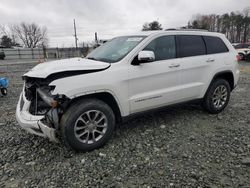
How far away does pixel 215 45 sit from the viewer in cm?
441

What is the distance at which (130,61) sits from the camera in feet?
10.7

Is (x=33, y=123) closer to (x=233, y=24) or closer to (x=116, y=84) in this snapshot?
(x=116, y=84)

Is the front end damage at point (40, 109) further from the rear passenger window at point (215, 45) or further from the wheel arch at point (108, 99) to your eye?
the rear passenger window at point (215, 45)

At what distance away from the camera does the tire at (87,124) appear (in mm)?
2816

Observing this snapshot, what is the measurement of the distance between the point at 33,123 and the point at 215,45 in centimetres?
389

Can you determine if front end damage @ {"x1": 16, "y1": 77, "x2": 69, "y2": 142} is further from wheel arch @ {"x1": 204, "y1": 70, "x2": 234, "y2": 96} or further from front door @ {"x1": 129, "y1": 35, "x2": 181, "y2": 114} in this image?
wheel arch @ {"x1": 204, "y1": 70, "x2": 234, "y2": 96}

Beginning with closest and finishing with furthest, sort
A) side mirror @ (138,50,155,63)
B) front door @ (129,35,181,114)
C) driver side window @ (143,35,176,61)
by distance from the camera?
side mirror @ (138,50,155,63)
front door @ (129,35,181,114)
driver side window @ (143,35,176,61)

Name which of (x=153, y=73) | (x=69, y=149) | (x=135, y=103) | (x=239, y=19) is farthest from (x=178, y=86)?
(x=239, y=19)

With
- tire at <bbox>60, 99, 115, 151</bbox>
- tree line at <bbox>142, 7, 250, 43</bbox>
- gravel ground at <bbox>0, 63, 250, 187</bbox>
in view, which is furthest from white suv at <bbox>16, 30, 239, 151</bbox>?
tree line at <bbox>142, 7, 250, 43</bbox>

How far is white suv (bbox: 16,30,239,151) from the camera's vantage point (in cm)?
281

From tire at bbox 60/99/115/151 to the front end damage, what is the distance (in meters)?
0.13

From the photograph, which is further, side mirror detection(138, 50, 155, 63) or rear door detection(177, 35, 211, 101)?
rear door detection(177, 35, 211, 101)

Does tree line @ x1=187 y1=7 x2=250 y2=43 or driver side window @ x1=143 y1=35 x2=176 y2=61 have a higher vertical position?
tree line @ x1=187 y1=7 x2=250 y2=43

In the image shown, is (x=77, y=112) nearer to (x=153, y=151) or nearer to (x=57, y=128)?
(x=57, y=128)
